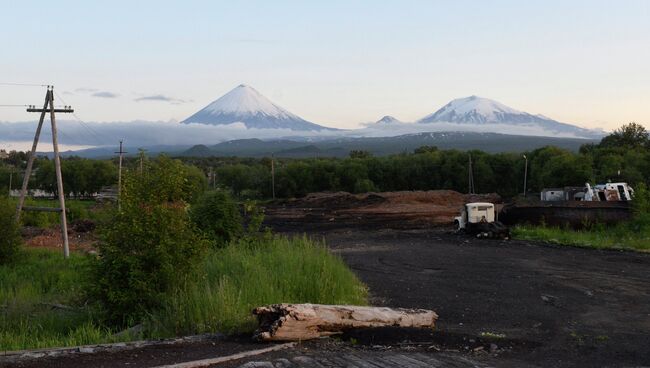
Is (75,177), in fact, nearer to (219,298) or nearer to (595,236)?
(595,236)

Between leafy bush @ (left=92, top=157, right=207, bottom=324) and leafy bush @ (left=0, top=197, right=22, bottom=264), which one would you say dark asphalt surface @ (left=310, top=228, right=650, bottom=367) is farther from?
leafy bush @ (left=0, top=197, right=22, bottom=264)

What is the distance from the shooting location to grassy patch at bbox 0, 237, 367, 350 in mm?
9398

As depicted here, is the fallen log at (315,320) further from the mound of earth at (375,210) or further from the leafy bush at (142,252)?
the mound of earth at (375,210)

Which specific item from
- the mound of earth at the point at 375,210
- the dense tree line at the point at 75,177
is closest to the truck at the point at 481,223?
the mound of earth at the point at 375,210

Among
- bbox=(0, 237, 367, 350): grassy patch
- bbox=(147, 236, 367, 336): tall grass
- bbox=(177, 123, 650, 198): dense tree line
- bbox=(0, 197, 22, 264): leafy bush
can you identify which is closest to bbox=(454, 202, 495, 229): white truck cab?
bbox=(0, 237, 367, 350): grassy patch

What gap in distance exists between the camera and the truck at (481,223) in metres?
27.8

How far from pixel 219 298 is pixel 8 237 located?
61.1 feet

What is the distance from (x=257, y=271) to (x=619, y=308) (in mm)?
6535

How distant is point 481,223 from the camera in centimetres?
2869

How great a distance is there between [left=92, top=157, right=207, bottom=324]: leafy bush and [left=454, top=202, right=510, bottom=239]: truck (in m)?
18.4

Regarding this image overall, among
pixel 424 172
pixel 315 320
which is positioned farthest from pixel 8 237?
pixel 424 172

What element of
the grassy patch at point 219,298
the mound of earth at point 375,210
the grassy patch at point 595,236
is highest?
the grassy patch at point 219,298

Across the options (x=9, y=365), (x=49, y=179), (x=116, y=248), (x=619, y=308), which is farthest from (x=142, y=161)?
(x=49, y=179)

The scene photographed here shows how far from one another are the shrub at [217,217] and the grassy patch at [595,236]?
41.9 ft
